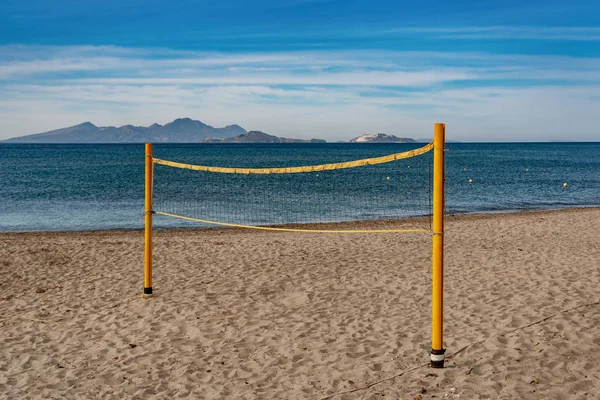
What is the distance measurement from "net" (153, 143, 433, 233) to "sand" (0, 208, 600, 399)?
2672 millimetres

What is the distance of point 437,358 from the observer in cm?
520

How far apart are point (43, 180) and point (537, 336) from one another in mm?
40330

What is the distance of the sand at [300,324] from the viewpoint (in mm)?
5070

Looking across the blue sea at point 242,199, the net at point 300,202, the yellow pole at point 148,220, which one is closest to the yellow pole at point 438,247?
the yellow pole at point 148,220

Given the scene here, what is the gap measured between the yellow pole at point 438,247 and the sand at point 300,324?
0.65ft

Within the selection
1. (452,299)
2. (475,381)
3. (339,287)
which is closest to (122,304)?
(339,287)

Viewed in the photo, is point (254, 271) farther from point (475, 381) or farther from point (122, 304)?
point (475, 381)

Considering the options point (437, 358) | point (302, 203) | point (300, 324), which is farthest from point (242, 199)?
point (437, 358)

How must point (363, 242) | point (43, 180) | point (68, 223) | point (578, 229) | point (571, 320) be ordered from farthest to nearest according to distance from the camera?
1. point (43, 180)
2. point (68, 223)
3. point (578, 229)
4. point (363, 242)
5. point (571, 320)

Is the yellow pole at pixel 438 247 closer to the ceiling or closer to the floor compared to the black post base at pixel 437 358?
closer to the ceiling

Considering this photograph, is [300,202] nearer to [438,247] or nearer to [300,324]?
[300,324]

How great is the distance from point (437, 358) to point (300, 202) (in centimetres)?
2117

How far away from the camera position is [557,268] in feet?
30.4

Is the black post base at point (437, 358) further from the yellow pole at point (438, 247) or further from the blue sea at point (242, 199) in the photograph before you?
the blue sea at point (242, 199)
